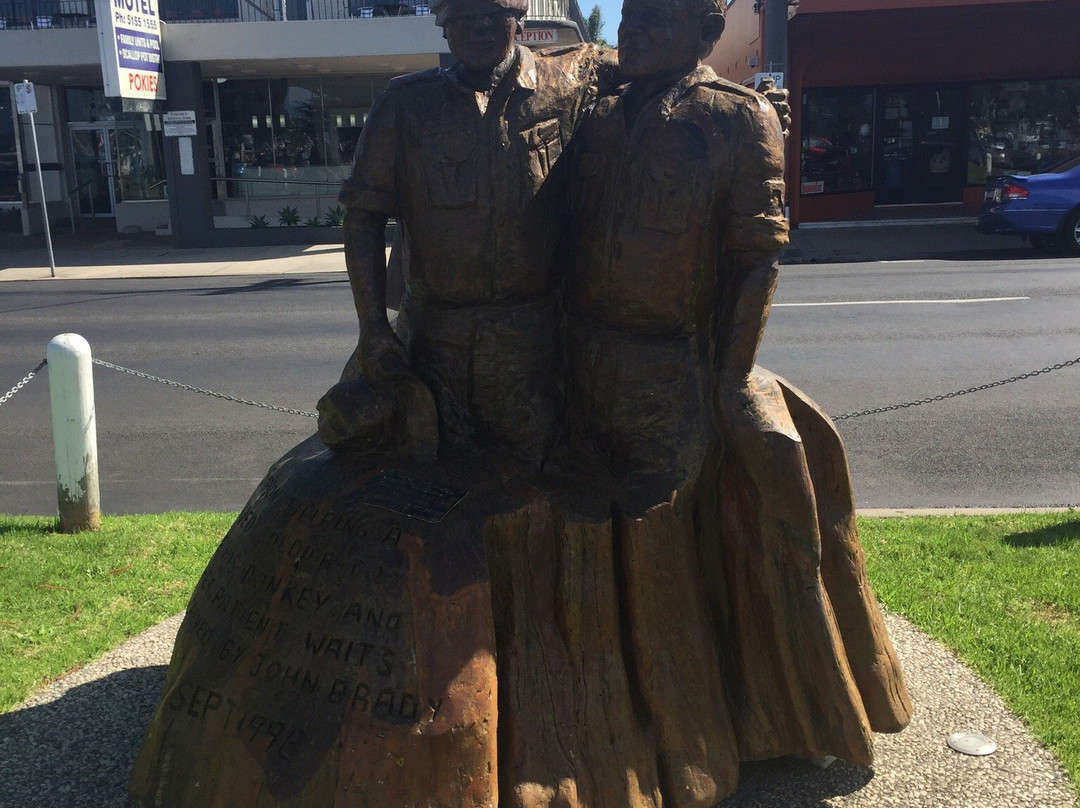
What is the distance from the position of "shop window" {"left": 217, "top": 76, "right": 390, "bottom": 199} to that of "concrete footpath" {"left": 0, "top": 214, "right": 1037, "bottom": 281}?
2174 millimetres

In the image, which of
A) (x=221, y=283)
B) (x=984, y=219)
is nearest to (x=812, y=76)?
(x=984, y=219)

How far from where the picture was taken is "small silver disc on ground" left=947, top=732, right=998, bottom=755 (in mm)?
3670

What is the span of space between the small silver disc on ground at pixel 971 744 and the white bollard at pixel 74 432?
425 centimetres

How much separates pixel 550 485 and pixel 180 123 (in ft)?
58.6

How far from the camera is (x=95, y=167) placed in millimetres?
24547

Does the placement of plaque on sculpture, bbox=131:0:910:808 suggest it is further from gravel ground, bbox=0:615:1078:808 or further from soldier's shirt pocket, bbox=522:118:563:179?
gravel ground, bbox=0:615:1078:808

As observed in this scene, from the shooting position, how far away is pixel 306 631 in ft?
10.0

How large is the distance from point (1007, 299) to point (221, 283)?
33.8ft

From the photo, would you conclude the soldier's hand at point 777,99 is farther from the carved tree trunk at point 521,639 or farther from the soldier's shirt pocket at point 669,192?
the carved tree trunk at point 521,639

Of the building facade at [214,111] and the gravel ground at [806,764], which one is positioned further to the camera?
the building facade at [214,111]

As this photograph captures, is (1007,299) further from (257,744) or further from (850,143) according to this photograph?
(257,744)

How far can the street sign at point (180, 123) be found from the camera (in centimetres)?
1917

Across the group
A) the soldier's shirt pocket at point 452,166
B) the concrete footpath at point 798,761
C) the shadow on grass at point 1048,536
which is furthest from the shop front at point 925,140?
the soldier's shirt pocket at point 452,166

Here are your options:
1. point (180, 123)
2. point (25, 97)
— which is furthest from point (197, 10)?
point (25, 97)
